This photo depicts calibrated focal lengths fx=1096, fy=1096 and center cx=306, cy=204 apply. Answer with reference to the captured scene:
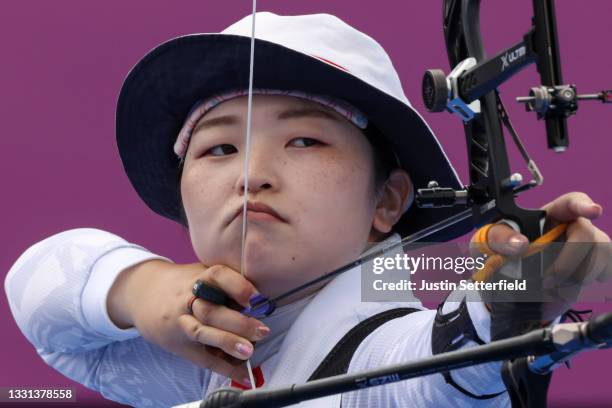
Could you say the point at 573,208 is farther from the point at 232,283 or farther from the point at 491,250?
the point at 232,283

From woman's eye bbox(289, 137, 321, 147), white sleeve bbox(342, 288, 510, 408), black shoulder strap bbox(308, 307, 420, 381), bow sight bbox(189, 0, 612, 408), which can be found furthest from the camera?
woman's eye bbox(289, 137, 321, 147)

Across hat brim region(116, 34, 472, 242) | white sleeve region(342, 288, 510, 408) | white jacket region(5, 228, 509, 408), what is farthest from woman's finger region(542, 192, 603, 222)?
hat brim region(116, 34, 472, 242)

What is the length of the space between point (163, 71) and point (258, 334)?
0.41 metres

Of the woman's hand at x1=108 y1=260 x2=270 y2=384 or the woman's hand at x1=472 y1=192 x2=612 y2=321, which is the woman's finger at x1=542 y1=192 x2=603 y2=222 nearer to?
the woman's hand at x1=472 y1=192 x2=612 y2=321

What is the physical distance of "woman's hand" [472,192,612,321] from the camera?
2.73ft

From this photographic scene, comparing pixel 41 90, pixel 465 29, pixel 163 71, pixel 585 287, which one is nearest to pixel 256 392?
pixel 585 287

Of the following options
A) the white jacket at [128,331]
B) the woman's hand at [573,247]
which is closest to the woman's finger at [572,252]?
the woman's hand at [573,247]

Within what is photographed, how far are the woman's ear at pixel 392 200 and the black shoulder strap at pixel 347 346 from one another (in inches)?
7.2

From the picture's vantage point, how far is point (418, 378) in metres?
1.08

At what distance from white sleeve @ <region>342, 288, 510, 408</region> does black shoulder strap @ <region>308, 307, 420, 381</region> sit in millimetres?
11

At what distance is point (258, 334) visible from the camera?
121cm

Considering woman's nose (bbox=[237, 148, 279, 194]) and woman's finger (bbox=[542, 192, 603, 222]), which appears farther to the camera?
woman's nose (bbox=[237, 148, 279, 194])

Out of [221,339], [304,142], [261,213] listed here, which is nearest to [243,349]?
[221,339]

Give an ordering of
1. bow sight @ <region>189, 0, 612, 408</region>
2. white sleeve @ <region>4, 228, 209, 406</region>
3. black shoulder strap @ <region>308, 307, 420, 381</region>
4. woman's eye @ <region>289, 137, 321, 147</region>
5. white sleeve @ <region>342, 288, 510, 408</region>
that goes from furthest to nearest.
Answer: white sleeve @ <region>4, 228, 209, 406</region>
woman's eye @ <region>289, 137, 321, 147</region>
black shoulder strap @ <region>308, 307, 420, 381</region>
white sleeve @ <region>342, 288, 510, 408</region>
bow sight @ <region>189, 0, 612, 408</region>
